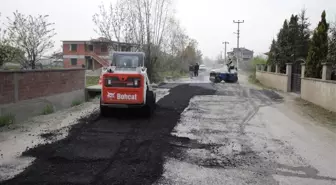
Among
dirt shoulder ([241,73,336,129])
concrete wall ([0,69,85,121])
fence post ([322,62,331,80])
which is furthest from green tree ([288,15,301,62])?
concrete wall ([0,69,85,121])

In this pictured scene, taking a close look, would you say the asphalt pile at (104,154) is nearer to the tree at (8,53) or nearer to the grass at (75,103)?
the grass at (75,103)

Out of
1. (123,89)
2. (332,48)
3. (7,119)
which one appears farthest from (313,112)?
(7,119)

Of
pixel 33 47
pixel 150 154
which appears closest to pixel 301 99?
pixel 150 154

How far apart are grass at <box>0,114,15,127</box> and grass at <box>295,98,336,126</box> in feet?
32.8

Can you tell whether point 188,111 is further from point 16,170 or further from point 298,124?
point 16,170

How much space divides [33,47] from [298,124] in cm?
1232

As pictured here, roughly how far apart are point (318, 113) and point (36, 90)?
424 inches

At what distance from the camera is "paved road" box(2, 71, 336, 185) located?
475 cm

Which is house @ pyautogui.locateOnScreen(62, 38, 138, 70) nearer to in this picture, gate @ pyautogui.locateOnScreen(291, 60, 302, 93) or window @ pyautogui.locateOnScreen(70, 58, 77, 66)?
window @ pyautogui.locateOnScreen(70, 58, 77, 66)

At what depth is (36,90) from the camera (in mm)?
10664

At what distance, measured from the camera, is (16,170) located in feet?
16.2

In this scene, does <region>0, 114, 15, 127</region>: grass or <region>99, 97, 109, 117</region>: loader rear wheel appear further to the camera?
<region>99, 97, 109, 117</region>: loader rear wheel

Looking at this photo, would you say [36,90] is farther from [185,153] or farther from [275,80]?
[275,80]

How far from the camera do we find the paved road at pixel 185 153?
475 cm
